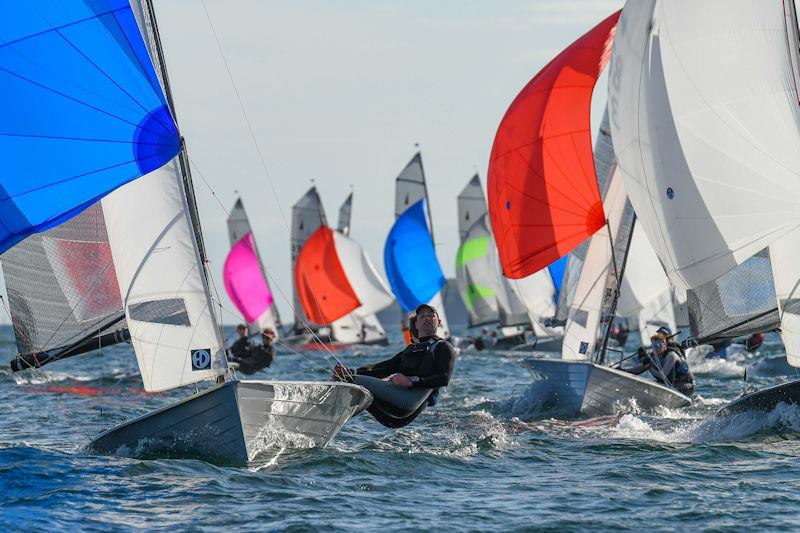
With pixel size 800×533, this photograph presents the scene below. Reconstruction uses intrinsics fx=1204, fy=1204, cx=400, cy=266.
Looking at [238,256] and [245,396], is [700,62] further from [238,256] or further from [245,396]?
[238,256]

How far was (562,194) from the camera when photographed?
16750 millimetres

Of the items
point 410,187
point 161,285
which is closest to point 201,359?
point 161,285

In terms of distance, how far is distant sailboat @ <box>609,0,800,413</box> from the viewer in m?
12.9

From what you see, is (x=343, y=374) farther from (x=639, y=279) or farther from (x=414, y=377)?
(x=639, y=279)

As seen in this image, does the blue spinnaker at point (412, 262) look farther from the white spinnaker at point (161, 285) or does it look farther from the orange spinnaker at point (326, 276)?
the white spinnaker at point (161, 285)

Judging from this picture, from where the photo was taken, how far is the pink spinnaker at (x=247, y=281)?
45.6 metres

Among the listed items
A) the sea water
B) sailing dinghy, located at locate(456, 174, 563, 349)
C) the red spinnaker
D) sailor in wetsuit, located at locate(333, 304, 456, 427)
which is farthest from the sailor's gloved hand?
sailing dinghy, located at locate(456, 174, 563, 349)

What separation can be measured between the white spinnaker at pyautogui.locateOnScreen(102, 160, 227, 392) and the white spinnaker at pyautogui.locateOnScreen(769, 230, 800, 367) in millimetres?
6015

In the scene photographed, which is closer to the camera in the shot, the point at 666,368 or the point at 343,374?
the point at 343,374

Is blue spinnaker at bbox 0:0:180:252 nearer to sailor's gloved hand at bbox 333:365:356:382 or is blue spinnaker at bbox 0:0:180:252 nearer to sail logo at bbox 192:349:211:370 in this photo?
sail logo at bbox 192:349:211:370

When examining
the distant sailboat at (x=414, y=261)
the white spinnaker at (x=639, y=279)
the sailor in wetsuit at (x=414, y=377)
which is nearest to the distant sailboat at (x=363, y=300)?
the distant sailboat at (x=414, y=261)

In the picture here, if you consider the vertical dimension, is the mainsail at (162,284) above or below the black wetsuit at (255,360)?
above

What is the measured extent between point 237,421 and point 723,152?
631cm

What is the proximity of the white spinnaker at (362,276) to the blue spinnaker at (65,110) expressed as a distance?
34830 millimetres
